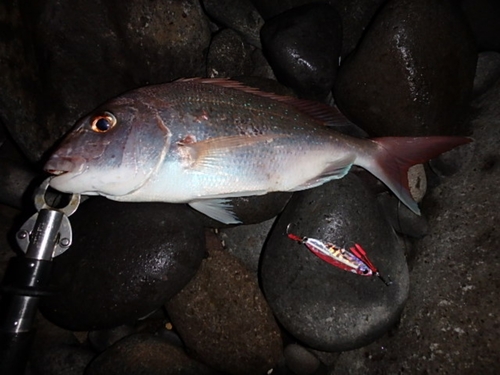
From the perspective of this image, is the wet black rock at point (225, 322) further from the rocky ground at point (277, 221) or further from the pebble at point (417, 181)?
the pebble at point (417, 181)

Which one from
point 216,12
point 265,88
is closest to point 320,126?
point 265,88

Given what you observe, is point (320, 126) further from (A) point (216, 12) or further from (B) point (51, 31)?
(B) point (51, 31)

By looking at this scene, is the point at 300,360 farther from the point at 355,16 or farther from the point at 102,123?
the point at 355,16

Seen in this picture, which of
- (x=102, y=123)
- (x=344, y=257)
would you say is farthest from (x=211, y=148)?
(x=344, y=257)

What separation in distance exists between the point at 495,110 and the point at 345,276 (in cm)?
216

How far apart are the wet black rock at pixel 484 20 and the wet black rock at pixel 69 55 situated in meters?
2.93

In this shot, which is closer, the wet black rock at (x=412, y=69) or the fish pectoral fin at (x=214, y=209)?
the fish pectoral fin at (x=214, y=209)

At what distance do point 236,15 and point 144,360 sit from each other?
338 cm

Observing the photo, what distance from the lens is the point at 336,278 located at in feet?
9.68

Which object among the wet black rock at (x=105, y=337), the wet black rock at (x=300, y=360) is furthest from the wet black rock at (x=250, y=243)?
the wet black rock at (x=105, y=337)

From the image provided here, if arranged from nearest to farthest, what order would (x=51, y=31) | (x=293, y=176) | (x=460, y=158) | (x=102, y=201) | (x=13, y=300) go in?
(x=13, y=300) < (x=293, y=176) < (x=51, y=31) < (x=102, y=201) < (x=460, y=158)

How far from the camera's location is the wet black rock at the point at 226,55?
3.40m

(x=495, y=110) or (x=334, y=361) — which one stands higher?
(x=495, y=110)

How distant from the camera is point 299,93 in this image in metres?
3.44
